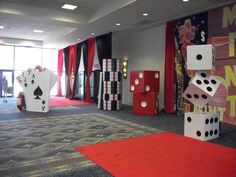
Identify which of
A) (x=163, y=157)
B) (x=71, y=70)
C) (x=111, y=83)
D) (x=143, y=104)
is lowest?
(x=163, y=157)

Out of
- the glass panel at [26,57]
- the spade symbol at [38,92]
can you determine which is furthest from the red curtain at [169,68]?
the glass panel at [26,57]

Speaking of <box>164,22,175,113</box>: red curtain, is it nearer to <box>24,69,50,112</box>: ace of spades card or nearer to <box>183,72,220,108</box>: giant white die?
<box>183,72,220,108</box>: giant white die

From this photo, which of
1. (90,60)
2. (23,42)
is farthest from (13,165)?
(23,42)

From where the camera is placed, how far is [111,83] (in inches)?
344

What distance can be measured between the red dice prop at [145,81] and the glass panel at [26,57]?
872 centimetres

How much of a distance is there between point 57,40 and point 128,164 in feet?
33.9

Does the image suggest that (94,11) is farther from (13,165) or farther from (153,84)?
(13,165)

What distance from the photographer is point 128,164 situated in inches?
123

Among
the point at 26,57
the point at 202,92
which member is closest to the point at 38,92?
the point at 202,92

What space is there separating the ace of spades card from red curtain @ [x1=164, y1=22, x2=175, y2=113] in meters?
4.11

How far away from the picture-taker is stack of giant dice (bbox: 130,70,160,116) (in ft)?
24.7

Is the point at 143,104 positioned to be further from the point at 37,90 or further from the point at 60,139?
the point at 60,139

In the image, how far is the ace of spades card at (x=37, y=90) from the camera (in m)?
7.96

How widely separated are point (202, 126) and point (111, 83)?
4.76 metres
